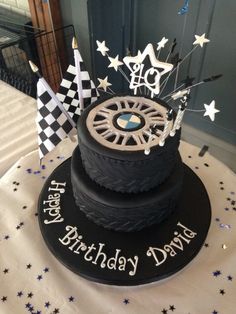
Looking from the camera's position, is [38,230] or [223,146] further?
[223,146]

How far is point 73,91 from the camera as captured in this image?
102 cm

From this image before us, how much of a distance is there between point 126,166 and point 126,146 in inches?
2.2

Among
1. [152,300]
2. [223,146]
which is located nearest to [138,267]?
[152,300]

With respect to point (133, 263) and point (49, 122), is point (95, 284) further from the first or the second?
point (49, 122)

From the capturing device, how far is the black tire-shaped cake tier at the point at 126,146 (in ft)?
2.47

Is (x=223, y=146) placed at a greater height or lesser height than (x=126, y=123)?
lesser

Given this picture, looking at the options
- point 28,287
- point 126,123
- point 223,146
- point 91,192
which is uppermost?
point 126,123

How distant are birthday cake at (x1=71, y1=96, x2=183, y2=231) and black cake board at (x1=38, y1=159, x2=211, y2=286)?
0.13 ft

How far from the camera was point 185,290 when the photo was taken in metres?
0.82

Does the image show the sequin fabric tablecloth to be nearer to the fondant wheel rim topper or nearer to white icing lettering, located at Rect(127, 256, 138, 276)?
white icing lettering, located at Rect(127, 256, 138, 276)

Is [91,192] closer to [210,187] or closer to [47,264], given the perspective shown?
[47,264]

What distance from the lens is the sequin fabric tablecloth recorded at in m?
0.79

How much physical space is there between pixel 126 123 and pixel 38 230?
0.45 meters

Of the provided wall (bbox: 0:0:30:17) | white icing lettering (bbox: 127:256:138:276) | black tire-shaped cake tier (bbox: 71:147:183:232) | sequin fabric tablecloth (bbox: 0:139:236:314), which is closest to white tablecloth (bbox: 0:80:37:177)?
sequin fabric tablecloth (bbox: 0:139:236:314)
